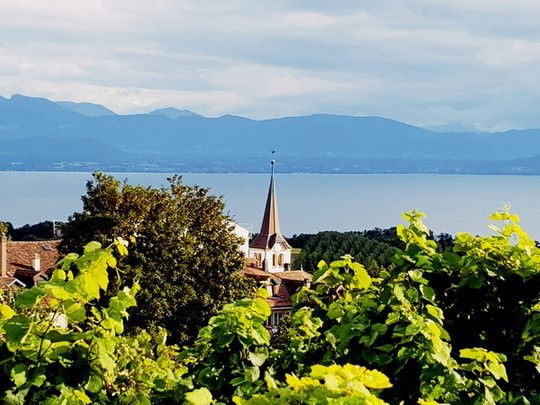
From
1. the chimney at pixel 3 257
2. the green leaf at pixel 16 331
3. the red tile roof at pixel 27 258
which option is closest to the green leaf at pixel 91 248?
the green leaf at pixel 16 331

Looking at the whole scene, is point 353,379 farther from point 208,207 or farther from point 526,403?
point 208,207

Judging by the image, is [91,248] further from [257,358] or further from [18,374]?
[257,358]

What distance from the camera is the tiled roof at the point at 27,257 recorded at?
33062 mm

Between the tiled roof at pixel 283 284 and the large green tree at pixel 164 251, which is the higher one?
the large green tree at pixel 164 251

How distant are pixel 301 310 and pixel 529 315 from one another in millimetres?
1321

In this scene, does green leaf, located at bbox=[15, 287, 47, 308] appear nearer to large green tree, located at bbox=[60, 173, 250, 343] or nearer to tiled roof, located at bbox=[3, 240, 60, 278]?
large green tree, located at bbox=[60, 173, 250, 343]

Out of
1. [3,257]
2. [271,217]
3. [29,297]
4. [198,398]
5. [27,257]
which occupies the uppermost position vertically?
[29,297]

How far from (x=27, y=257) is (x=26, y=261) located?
41 centimetres

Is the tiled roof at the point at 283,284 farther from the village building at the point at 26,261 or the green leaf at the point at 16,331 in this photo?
the green leaf at the point at 16,331

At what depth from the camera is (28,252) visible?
118 feet

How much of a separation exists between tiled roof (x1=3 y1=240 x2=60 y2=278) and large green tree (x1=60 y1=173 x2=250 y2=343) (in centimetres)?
924

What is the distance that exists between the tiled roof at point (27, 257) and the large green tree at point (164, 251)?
924 cm

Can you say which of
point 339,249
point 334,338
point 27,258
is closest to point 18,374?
point 334,338

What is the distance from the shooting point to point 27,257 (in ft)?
116
